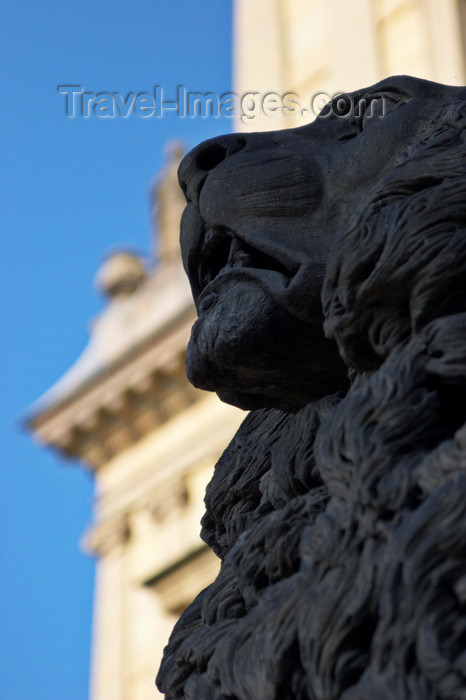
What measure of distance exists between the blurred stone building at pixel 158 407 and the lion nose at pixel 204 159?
50.5 ft

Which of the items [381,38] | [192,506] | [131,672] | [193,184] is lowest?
[131,672]

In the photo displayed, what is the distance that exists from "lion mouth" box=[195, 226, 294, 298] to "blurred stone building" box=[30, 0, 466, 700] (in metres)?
15.5

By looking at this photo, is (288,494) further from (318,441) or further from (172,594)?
(172,594)

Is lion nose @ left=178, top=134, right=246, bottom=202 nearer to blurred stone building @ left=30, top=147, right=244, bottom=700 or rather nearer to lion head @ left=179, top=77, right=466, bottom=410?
lion head @ left=179, top=77, right=466, bottom=410

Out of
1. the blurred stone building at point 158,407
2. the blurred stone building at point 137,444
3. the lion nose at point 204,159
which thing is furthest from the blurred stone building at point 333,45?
the lion nose at point 204,159

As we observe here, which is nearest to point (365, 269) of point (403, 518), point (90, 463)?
point (403, 518)

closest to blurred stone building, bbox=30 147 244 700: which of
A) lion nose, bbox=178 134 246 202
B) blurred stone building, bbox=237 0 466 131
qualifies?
blurred stone building, bbox=237 0 466 131

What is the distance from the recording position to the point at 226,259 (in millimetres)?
3156

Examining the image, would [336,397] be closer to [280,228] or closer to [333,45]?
[280,228]

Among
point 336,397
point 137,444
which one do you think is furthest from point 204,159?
point 137,444

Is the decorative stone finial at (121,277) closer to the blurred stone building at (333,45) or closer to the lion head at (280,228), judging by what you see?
the blurred stone building at (333,45)

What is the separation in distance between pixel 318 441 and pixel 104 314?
73.2 ft

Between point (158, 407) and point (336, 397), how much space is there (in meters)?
20.7

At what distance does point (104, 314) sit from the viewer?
81.9ft
